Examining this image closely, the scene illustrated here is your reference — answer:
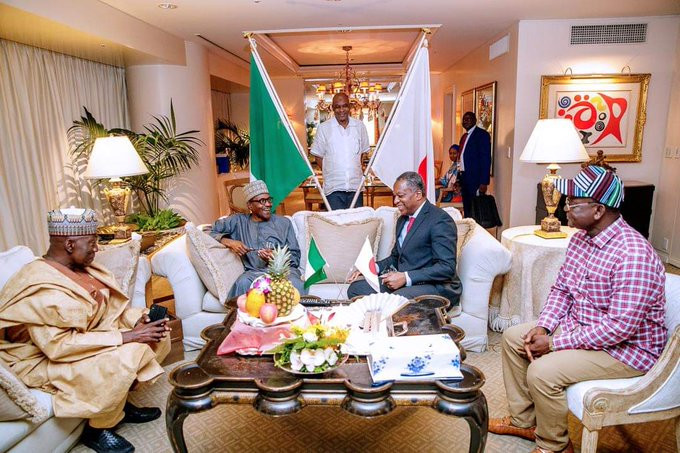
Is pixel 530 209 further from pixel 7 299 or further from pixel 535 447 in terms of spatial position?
pixel 7 299

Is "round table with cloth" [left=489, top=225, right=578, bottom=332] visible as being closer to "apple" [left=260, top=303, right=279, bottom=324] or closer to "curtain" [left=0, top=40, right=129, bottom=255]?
"apple" [left=260, top=303, right=279, bottom=324]

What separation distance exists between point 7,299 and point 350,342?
4.69 ft

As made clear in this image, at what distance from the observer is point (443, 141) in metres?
9.61

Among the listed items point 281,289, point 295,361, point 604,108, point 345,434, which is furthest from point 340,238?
point 604,108

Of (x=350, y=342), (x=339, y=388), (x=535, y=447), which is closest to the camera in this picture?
(x=339, y=388)

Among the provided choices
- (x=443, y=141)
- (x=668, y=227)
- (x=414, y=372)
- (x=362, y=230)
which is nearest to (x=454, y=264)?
(x=362, y=230)

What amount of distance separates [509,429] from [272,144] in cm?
278

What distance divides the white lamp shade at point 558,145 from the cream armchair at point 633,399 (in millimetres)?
1898

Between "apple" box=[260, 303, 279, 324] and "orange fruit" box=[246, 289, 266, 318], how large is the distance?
0.04 meters

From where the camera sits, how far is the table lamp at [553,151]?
3379 mm

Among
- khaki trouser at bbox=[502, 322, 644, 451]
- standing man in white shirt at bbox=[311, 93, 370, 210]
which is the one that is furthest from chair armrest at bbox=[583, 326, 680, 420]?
standing man in white shirt at bbox=[311, 93, 370, 210]

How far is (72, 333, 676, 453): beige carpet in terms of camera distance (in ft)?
7.22

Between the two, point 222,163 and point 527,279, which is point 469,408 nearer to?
point 527,279

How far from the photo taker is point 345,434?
2311 mm
